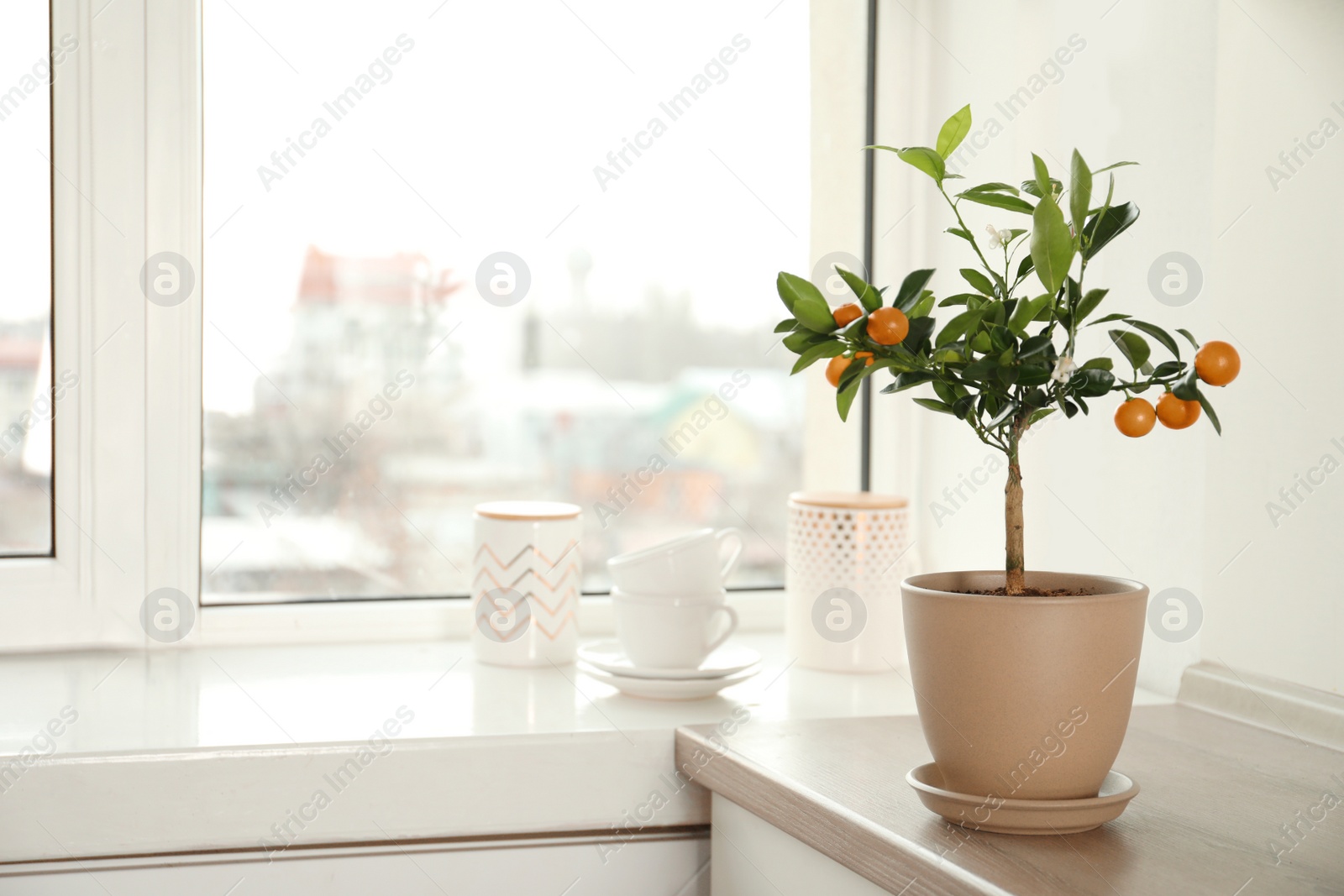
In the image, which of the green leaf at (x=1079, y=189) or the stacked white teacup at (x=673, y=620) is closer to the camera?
the green leaf at (x=1079, y=189)

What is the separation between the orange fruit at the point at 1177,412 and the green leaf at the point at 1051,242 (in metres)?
0.10

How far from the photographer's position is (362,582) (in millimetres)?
1306

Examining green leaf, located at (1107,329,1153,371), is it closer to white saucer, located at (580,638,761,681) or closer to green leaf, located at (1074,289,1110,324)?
green leaf, located at (1074,289,1110,324)

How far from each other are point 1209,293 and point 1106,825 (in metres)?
0.51

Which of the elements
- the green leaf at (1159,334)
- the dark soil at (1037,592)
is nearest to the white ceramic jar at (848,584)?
the dark soil at (1037,592)

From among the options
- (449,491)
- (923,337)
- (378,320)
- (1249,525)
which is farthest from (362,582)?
(1249,525)

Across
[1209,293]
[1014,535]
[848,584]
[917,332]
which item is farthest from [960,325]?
[848,584]

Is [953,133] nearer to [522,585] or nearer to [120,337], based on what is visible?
[522,585]

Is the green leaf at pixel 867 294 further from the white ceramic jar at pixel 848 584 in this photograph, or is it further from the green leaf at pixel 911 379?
the white ceramic jar at pixel 848 584

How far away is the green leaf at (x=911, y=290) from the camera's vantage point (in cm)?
68

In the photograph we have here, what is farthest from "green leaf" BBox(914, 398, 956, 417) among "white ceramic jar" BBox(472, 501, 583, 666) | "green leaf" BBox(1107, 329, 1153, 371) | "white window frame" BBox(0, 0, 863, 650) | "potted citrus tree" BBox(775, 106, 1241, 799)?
"white window frame" BBox(0, 0, 863, 650)

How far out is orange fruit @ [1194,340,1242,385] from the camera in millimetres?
621

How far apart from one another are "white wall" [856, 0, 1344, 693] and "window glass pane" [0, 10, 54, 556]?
1.04 m

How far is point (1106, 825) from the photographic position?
0.69 metres
